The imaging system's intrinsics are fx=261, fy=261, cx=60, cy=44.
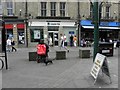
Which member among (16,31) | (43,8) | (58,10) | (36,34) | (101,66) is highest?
(43,8)

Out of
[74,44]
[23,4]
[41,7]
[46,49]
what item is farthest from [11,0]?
[46,49]

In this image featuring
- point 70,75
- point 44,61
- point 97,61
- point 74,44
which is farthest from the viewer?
point 74,44

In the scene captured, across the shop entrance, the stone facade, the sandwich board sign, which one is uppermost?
the stone facade

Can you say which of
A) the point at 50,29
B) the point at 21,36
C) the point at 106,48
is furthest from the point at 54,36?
the point at 106,48

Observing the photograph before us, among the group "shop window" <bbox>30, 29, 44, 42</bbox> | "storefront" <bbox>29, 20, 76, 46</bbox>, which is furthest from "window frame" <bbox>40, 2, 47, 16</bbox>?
"shop window" <bbox>30, 29, 44, 42</bbox>

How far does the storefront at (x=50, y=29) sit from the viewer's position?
3428 centimetres

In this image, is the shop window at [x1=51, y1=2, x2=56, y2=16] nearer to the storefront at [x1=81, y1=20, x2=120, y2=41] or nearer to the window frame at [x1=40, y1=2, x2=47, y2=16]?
the window frame at [x1=40, y1=2, x2=47, y2=16]

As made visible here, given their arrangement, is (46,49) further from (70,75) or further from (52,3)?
(52,3)

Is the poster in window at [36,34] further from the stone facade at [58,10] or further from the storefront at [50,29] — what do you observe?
the stone facade at [58,10]

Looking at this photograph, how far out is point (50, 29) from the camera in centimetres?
3484

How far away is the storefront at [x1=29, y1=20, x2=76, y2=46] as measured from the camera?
34281 millimetres

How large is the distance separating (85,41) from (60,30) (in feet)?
12.1

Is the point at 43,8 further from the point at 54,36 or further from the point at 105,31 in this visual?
the point at 105,31

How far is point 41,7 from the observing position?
114 feet
